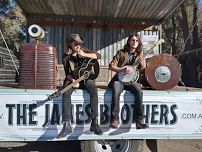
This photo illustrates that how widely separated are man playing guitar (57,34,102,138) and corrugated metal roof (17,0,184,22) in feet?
12.0

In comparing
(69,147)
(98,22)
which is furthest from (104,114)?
(98,22)

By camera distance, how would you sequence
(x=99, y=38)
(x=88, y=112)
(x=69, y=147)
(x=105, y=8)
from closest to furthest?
(x=88, y=112)
(x=69, y=147)
(x=105, y=8)
(x=99, y=38)

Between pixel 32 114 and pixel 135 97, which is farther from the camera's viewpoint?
pixel 135 97

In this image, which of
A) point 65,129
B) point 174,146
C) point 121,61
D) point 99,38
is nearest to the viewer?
point 65,129

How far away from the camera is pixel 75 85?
22.4 feet

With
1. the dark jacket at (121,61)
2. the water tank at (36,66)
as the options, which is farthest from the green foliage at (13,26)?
the dark jacket at (121,61)

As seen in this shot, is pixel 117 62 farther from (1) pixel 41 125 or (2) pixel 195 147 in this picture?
(2) pixel 195 147

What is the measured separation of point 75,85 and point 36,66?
0.71 m

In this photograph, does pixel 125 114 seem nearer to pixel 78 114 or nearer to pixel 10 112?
pixel 78 114

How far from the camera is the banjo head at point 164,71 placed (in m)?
7.25

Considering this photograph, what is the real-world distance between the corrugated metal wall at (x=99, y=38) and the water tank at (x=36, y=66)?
17.9 feet

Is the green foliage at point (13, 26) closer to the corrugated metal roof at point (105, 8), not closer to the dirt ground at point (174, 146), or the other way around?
the corrugated metal roof at point (105, 8)

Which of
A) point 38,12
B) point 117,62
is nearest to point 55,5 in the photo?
point 38,12

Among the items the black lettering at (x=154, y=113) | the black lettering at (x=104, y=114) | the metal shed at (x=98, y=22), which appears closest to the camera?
the black lettering at (x=104, y=114)
